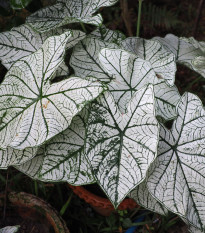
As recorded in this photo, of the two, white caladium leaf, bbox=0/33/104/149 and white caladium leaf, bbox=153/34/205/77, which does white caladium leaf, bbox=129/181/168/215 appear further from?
white caladium leaf, bbox=153/34/205/77

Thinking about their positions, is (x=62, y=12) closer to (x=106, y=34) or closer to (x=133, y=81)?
(x=106, y=34)

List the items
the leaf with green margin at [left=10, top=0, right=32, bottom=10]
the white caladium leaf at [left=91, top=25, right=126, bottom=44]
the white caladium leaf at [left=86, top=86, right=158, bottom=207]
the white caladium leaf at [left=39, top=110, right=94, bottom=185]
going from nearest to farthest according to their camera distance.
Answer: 1. the white caladium leaf at [left=86, top=86, right=158, bottom=207]
2. the white caladium leaf at [left=39, top=110, right=94, bottom=185]
3. the leaf with green margin at [left=10, top=0, right=32, bottom=10]
4. the white caladium leaf at [left=91, top=25, right=126, bottom=44]

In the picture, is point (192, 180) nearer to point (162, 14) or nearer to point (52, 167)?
point (52, 167)

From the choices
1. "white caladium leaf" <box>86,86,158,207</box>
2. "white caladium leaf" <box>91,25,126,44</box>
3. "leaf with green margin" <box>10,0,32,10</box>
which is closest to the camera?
"white caladium leaf" <box>86,86,158,207</box>

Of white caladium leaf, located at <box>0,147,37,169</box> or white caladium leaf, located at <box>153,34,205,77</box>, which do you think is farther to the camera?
white caladium leaf, located at <box>153,34,205,77</box>

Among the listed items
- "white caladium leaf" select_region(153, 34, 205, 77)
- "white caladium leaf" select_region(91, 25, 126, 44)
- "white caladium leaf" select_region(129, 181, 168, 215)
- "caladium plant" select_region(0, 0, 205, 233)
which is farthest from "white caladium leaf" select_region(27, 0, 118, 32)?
"white caladium leaf" select_region(129, 181, 168, 215)

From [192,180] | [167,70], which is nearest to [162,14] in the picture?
[167,70]

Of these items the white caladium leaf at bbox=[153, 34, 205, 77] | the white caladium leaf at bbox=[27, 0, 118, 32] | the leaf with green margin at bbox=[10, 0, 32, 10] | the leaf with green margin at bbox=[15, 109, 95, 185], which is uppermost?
the leaf with green margin at bbox=[10, 0, 32, 10]
